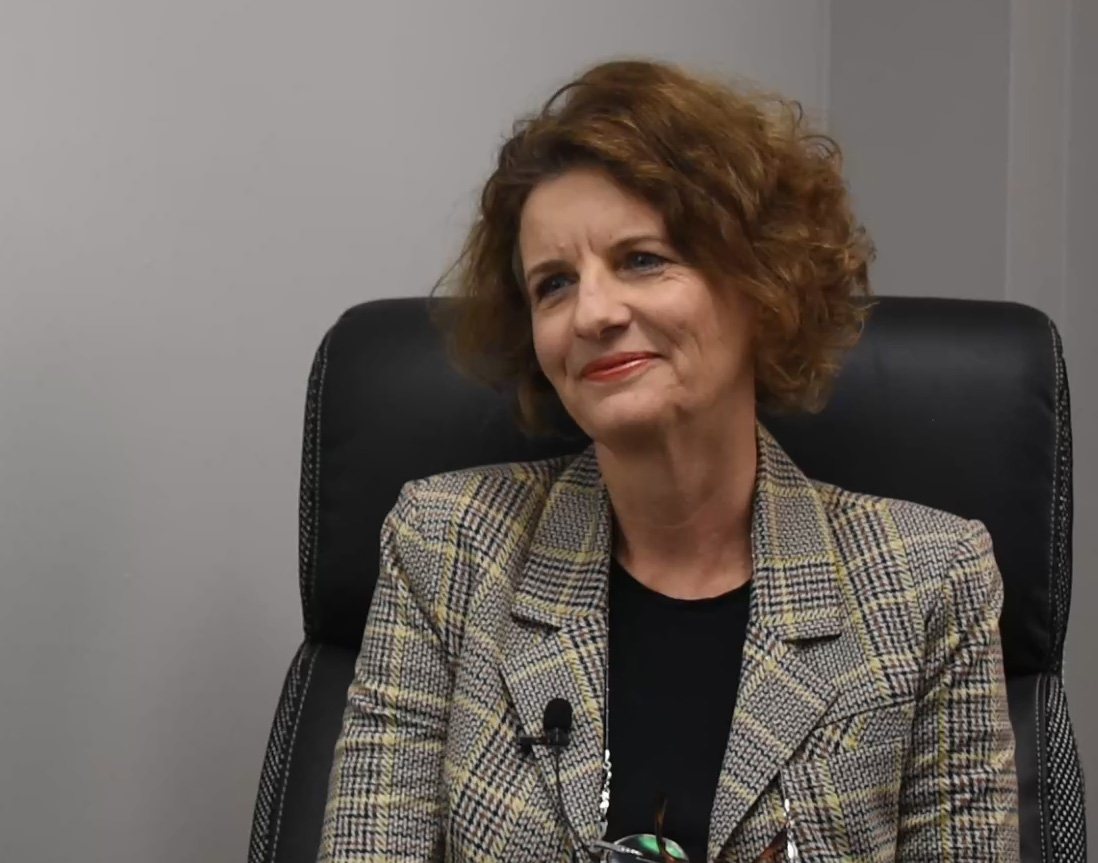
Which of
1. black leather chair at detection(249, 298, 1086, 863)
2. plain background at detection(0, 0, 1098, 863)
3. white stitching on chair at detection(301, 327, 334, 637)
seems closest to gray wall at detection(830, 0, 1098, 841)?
plain background at detection(0, 0, 1098, 863)

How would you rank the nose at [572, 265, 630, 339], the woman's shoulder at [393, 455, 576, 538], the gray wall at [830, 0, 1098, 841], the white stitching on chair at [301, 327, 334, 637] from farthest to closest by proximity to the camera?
the gray wall at [830, 0, 1098, 841] < the white stitching on chair at [301, 327, 334, 637] < the woman's shoulder at [393, 455, 576, 538] < the nose at [572, 265, 630, 339]

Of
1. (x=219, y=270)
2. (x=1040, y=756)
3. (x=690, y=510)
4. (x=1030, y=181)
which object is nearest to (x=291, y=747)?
(x=690, y=510)

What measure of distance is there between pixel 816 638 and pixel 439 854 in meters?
0.39

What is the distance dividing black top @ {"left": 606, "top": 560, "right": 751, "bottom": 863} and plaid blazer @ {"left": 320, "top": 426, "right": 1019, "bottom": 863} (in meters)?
0.03

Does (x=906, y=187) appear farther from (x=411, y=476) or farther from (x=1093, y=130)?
(x=411, y=476)

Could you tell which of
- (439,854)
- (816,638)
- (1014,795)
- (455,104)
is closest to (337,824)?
(439,854)

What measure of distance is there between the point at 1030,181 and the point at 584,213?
1.02 metres

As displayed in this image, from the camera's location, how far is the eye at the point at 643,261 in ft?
3.68

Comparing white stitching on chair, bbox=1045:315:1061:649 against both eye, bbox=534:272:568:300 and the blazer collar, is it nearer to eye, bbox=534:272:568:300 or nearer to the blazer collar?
the blazer collar

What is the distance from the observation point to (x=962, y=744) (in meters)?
1.13

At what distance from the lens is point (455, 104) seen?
1726 mm

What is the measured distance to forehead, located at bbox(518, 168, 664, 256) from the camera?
1.11 meters

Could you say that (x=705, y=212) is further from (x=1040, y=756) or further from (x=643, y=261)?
(x=1040, y=756)

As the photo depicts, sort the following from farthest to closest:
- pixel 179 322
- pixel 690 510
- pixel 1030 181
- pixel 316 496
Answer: pixel 1030 181, pixel 179 322, pixel 316 496, pixel 690 510
